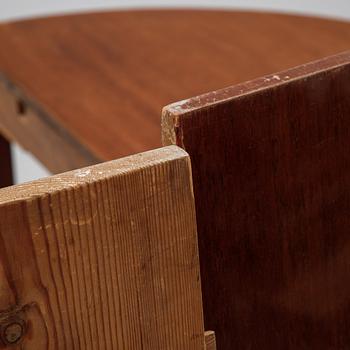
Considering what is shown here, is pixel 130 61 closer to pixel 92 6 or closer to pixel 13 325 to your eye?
pixel 13 325

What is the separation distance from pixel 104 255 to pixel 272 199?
17 cm

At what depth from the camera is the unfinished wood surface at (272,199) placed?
2.29 feet

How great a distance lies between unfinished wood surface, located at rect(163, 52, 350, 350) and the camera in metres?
0.70

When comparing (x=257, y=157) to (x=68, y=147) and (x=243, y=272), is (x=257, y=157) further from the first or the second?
(x=68, y=147)

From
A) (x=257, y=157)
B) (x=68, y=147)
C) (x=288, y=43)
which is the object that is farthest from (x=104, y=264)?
(x=288, y=43)

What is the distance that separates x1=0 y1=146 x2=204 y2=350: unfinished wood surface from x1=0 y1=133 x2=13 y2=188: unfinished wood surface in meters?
1.35

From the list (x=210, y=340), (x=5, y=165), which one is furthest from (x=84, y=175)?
(x=5, y=165)

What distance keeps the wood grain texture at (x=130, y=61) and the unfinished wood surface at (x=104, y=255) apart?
0.59m

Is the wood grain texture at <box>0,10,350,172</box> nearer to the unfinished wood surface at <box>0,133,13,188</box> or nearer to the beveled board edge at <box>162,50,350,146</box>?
the unfinished wood surface at <box>0,133,13,188</box>

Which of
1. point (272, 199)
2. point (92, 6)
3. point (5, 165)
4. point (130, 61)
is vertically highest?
point (272, 199)

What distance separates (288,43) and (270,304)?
85 centimetres

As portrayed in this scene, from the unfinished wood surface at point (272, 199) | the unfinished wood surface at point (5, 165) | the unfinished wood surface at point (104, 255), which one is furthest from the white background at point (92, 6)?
the unfinished wood surface at point (104, 255)

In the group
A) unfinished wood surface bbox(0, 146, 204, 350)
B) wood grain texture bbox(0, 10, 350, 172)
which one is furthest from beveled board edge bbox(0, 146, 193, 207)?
wood grain texture bbox(0, 10, 350, 172)

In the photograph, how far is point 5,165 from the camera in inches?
78.3
